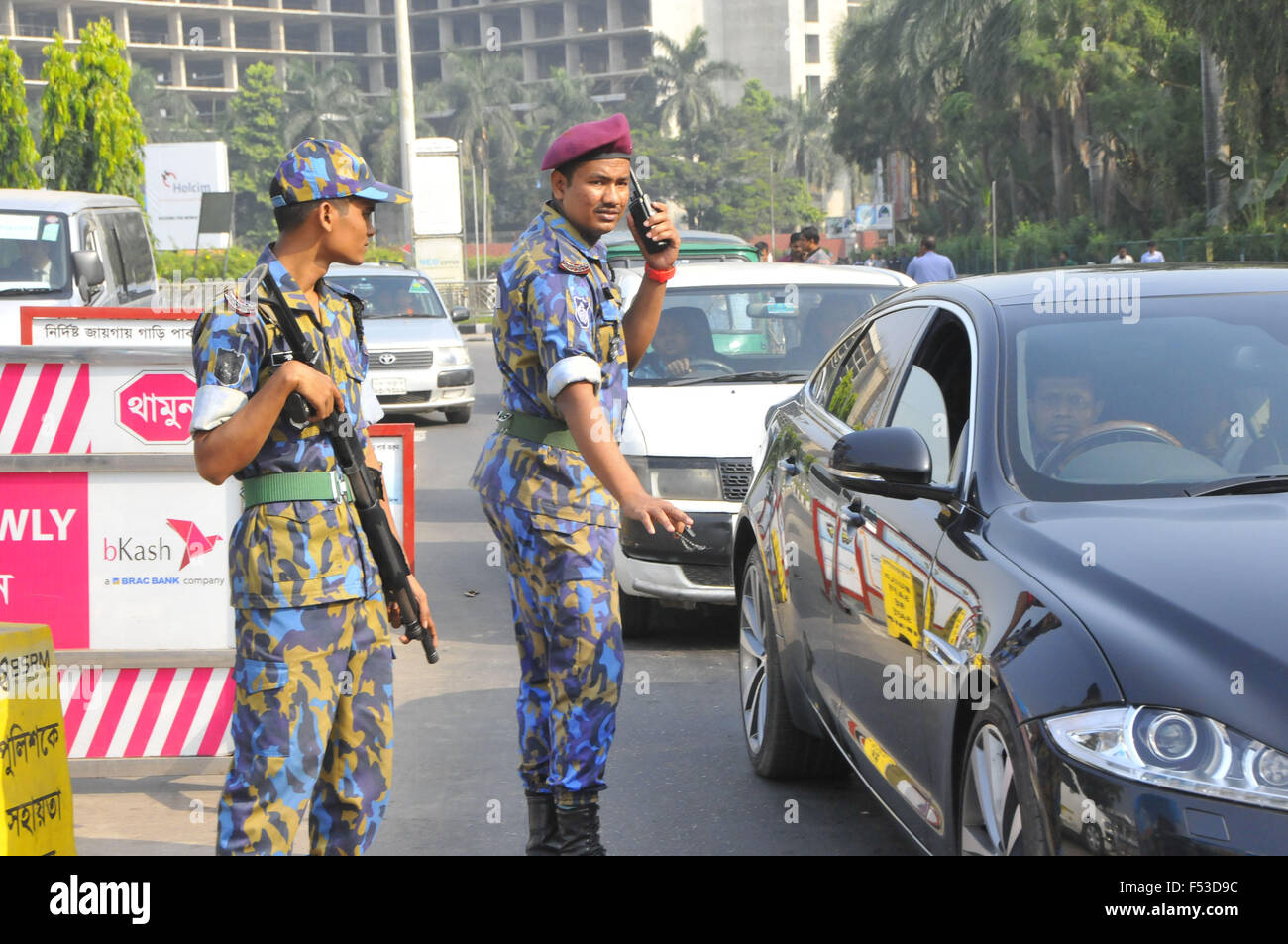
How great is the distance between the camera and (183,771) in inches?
219

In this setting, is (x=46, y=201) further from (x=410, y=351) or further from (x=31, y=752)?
(x=31, y=752)

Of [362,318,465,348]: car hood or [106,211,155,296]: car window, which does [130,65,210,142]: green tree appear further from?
[106,211,155,296]: car window

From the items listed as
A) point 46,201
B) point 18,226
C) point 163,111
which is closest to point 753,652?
point 18,226

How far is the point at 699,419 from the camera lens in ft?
25.7

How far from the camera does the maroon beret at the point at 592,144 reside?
4.34 m

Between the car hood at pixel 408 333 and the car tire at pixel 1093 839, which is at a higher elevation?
the car hood at pixel 408 333

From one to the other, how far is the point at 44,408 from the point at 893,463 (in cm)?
297

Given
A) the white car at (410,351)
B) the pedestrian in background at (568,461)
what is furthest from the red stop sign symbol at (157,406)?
the white car at (410,351)

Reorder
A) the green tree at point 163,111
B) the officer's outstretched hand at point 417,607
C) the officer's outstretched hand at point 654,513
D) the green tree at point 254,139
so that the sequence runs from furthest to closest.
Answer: the green tree at point 254,139
the green tree at point 163,111
the officer's outstretched hand at point 654,513
the officer's outstretched hand at point 417,607

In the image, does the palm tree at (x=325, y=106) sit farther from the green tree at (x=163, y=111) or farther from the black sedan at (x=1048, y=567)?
the black sedan at (x=1048, y=567)

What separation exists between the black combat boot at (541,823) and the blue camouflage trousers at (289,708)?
1.02 metres

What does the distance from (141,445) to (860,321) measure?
8.01ft
